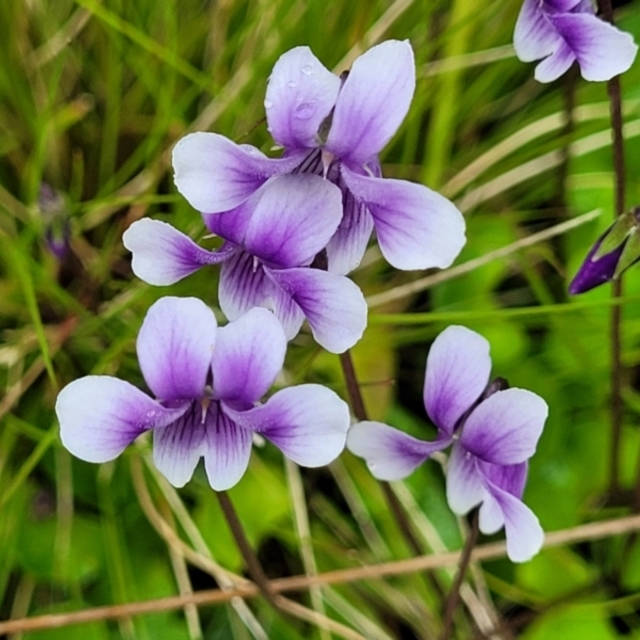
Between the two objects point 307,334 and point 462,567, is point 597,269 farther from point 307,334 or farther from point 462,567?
point 307,334

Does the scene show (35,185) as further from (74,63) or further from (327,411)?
(327,411)

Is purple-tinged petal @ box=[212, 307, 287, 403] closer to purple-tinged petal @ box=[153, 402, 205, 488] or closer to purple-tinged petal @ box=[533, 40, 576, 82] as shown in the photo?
purple-tinged petal @ box=[153, 402, 205, 488]

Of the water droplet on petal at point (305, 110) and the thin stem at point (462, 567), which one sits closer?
the water droplet on petal at point (305, 110)

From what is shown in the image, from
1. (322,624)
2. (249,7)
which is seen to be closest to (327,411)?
(322,624)

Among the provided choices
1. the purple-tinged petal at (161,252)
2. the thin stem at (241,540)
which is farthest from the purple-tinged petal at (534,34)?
the thin stem at (241,540)

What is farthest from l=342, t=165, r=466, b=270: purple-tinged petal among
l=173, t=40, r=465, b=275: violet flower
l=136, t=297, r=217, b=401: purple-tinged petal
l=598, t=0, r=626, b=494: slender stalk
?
l=598, t=0, r=626, b=494: slender stalk

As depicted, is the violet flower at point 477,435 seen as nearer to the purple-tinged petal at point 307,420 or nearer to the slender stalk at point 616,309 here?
the purple-tinged petal at point 307,420

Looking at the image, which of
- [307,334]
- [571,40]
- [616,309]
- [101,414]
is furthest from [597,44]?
[307,334]

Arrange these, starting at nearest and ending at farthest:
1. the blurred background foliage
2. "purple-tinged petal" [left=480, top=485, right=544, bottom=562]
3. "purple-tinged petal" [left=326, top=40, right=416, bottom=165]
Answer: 1. "purple-tinged petal" [left=326, top=40, right=416, bottom=165]
2. "purple-tinged petal" [left=480, top=485, right=544, bottom=562]
3. the blurred background foliage
